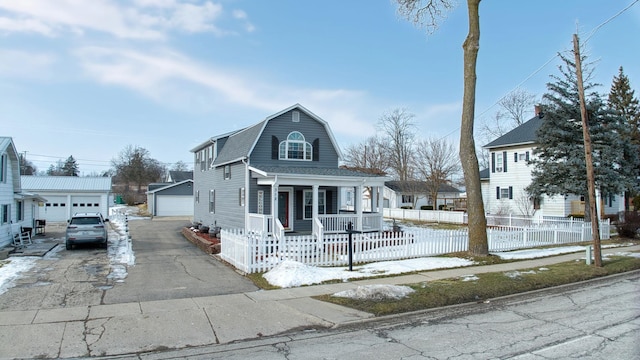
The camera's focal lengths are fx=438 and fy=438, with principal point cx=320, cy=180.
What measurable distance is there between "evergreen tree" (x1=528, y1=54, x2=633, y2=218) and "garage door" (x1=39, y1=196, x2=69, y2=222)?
37421 mm

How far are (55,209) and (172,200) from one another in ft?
38.4

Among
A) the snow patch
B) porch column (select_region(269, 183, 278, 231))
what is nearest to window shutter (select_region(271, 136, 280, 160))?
porch column (select_region(269, 183, 278, 231))

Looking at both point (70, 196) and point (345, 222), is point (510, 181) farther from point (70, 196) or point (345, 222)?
point (70, 196)

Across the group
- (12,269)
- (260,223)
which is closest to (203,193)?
(260,223)

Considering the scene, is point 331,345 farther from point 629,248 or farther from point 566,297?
point 629,248

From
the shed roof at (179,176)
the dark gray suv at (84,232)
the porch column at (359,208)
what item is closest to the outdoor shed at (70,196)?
the dark gray suv at (84,232)

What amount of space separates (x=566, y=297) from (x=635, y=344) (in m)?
3.86

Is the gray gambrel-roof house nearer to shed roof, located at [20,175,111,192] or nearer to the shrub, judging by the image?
the shrub

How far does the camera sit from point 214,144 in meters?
27.3

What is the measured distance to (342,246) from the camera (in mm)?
15414

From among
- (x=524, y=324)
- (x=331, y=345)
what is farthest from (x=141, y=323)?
(x=524, y=324)

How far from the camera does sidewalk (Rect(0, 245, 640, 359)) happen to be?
665 centimetres

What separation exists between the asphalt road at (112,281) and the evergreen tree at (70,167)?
95.4 metres

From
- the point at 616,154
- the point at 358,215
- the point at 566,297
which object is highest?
the point at 616,154
